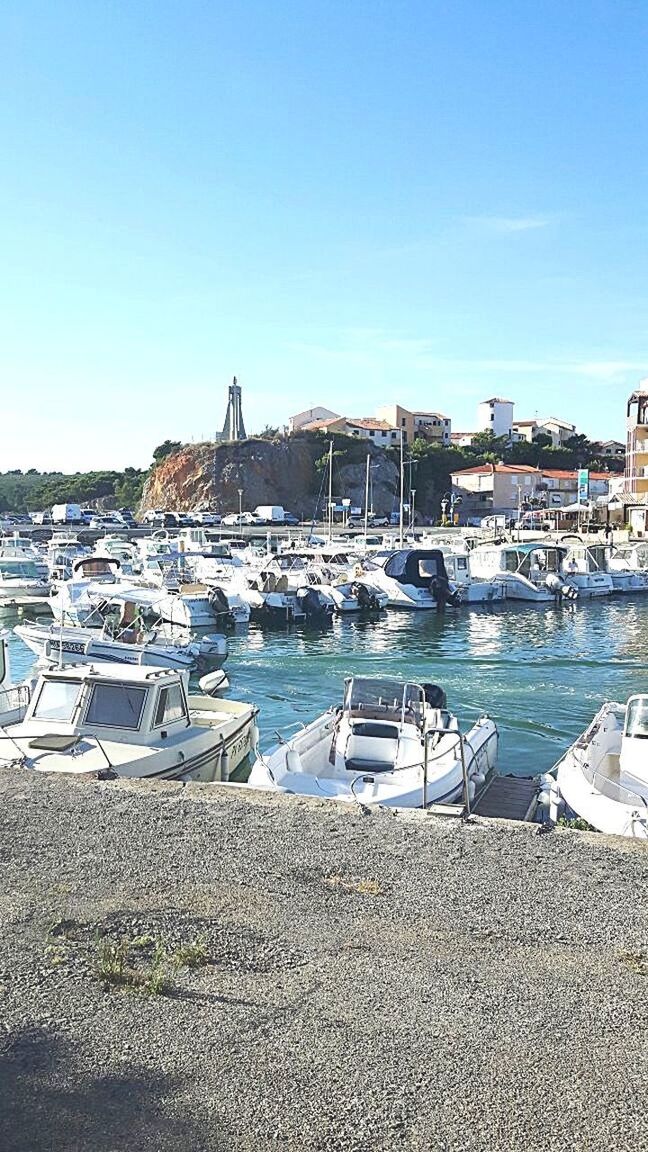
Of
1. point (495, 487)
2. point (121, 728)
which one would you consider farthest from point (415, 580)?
point (495, 487)

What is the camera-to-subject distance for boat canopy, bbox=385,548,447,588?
1735 inches

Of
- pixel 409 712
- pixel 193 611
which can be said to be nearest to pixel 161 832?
pixel 409 712

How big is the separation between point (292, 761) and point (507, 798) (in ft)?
10.8

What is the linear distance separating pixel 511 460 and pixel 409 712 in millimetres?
122871

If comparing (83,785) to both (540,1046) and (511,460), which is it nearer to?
(540,1046)

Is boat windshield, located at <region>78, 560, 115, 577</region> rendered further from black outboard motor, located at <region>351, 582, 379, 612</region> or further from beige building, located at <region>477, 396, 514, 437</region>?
beige building, located at <region>477, 396, 514, 437</region>

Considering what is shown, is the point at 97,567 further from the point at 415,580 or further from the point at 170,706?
the point at 170,706

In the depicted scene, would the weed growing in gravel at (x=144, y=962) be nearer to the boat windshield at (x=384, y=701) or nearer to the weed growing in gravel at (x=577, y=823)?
the weed growing in gravel at (x=577, y=823)

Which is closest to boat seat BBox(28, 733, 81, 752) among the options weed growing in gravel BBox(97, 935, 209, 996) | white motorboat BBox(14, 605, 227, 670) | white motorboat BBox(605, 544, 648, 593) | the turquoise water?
white motorboat BBox(14, 605, 227, 670)

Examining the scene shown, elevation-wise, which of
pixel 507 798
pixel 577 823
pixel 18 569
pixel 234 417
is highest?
pixel 234 417

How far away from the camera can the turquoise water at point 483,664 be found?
73.4 feet

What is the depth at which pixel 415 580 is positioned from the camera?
1732 inches

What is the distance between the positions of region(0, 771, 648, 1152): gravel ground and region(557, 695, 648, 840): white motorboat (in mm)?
3292

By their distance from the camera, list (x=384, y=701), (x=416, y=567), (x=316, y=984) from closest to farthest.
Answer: (x=316, y=984)
(x=384, y=701)
(x=416, y=567)
